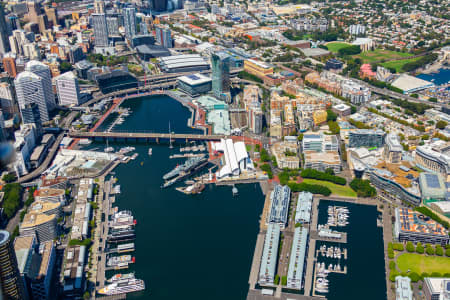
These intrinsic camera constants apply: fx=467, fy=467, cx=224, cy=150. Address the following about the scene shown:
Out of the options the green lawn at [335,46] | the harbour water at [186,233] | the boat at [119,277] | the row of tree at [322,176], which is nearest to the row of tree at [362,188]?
the row of tree at [322,176]

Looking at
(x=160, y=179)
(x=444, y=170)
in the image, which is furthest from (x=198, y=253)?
(x=444, y=170)

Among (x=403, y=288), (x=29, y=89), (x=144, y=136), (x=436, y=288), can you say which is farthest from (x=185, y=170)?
(x=436, y=288)

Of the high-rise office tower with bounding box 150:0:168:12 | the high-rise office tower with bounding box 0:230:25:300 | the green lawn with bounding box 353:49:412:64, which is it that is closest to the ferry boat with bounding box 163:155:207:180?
the high-rise office tower with bounding box 0:230:25:300

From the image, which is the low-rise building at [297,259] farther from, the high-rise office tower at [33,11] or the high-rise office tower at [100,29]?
the high-rise office tower at [33,11]

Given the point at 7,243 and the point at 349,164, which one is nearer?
the point at 7,243

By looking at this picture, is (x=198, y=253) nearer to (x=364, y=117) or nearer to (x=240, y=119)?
(x=240, y=119)
